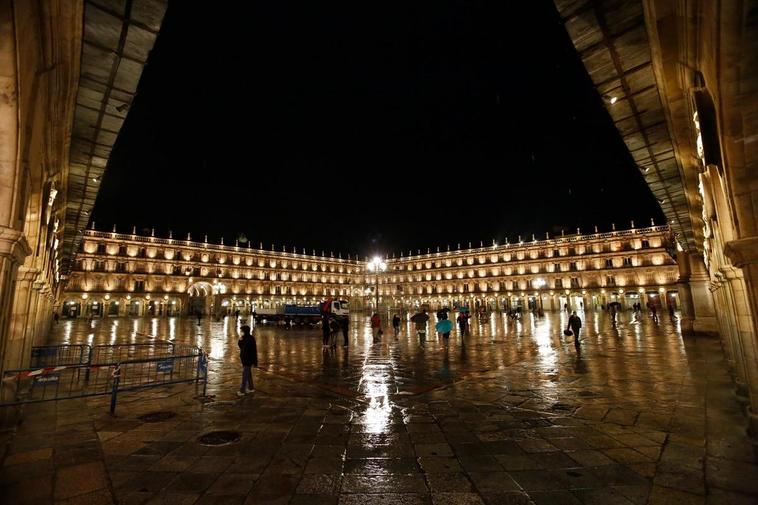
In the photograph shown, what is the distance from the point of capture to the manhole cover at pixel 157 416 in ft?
19.6

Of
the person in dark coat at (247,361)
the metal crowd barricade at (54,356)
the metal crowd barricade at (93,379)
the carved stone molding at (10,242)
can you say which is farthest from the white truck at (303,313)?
the carved stone molding at (10,242)

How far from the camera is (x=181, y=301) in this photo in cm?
6081

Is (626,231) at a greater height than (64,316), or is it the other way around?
(626,231)

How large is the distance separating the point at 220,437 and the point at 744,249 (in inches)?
268

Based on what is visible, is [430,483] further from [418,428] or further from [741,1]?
[741,1]

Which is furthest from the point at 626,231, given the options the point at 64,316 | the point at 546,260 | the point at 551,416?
the point at 64,316

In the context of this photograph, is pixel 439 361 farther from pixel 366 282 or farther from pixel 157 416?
pixel 366 282

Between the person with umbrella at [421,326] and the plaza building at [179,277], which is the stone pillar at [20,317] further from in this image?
the plaza building at [179,277]

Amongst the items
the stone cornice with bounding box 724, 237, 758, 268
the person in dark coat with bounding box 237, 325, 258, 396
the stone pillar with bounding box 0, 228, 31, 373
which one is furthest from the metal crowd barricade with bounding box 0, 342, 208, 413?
the stone cornice with bounding box 724, 237, 758, 268

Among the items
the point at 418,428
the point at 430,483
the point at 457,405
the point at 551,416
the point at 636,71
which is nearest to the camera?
the point at 430,483

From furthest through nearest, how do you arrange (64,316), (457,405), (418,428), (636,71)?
(64,316) < (457,405) < (418,428) < (636,71)

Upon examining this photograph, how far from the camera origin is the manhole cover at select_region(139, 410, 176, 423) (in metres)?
5.99

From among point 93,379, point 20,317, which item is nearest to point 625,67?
point 20,317

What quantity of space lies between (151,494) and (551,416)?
18.2 feet
